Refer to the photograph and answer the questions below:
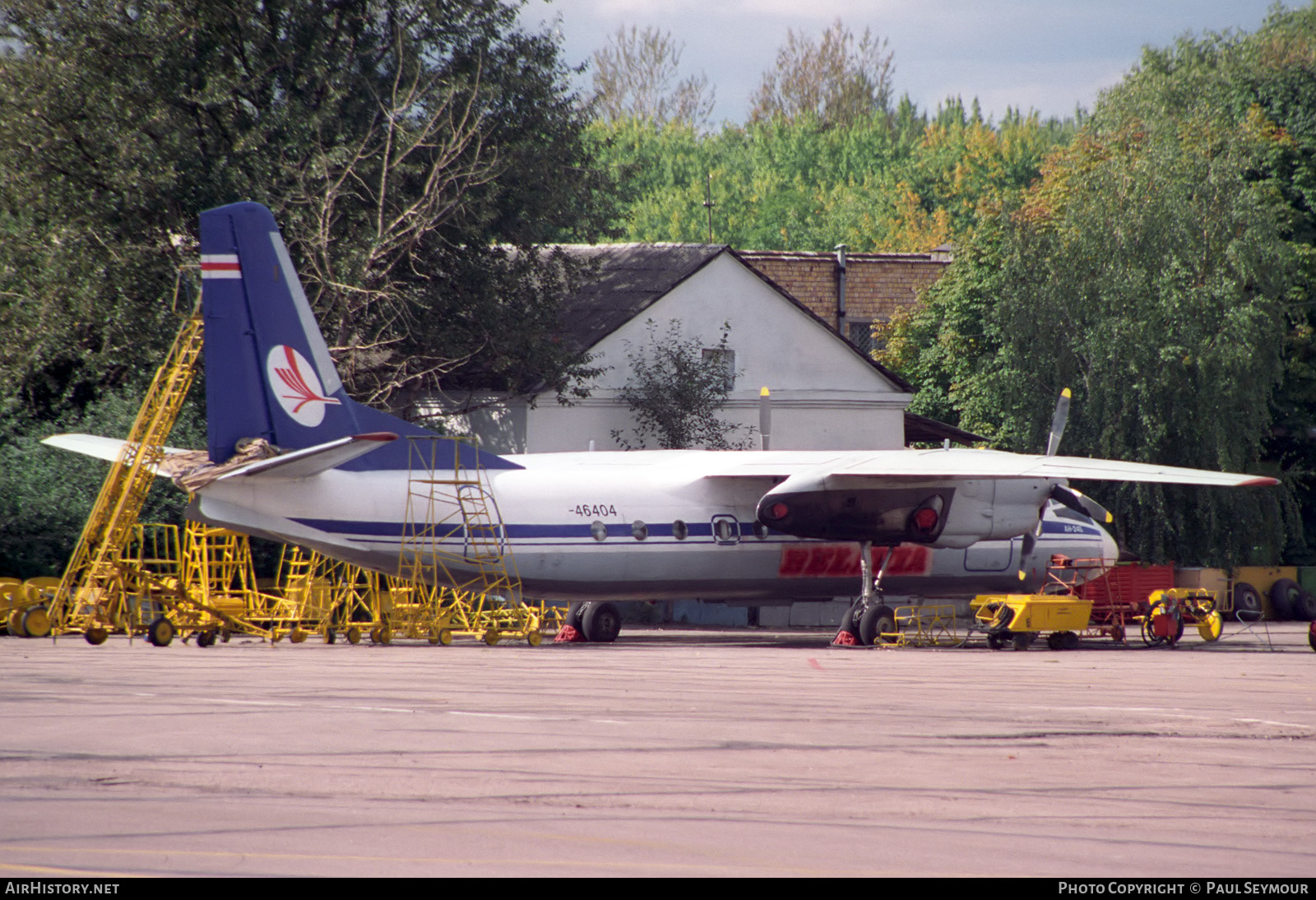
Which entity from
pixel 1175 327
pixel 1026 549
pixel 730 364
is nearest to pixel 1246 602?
pixel 1175 327

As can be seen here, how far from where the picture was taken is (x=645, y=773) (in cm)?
921

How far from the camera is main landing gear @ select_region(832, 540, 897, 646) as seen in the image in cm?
2511

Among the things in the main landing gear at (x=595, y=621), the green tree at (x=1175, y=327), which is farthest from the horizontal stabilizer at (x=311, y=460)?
the green tree at (x=1175, y=327)

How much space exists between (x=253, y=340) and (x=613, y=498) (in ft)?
21.8

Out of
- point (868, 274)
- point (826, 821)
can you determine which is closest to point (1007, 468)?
point (826, 821)

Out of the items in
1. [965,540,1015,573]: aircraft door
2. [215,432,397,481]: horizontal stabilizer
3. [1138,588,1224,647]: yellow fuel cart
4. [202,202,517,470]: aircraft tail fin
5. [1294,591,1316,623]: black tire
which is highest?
[202,202,517,470]: aircraft tail fin

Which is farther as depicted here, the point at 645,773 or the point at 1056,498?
the point at 1056,498

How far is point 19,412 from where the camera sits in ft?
112

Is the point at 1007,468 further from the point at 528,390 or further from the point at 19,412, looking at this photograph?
the point at 19,412

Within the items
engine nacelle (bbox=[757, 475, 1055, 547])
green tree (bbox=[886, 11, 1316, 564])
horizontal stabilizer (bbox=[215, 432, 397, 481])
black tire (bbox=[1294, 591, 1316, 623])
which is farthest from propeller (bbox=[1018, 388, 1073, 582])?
black tire (bbox=[1294, 591, 1316, 623])

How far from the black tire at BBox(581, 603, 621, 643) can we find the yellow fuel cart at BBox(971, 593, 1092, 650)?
6655mm

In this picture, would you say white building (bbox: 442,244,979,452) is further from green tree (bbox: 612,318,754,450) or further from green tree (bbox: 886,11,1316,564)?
green tree (bbox: 886,11,1316,564)

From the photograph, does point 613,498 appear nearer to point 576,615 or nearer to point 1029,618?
point 576,615

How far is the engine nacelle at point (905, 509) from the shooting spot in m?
25.0
